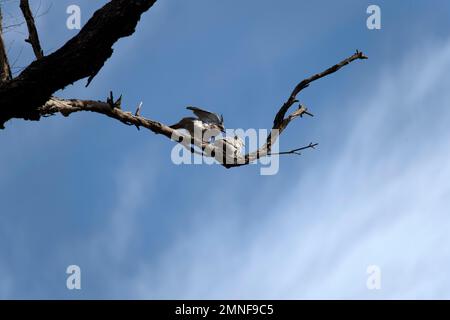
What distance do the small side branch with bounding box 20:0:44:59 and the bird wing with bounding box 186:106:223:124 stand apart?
1.92m

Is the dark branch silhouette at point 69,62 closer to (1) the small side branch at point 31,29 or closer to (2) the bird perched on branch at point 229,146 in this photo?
(1) the small side branch at point 31,29

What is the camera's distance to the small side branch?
17.2 ft

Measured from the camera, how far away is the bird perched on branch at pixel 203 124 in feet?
20.6

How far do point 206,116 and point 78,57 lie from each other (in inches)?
84.7

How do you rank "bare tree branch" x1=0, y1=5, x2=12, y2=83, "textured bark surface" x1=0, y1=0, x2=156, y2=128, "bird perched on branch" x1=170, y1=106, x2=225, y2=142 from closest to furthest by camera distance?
"textured bark surface" x1=0, y1=0, x2=156, y2=128
"bare tree branch" x1=0, y1=5, x2=12, y2=83
"bird perched on branch" x1=170, y1=106, x2=225, y2=142

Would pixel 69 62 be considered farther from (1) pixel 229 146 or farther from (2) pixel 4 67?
(1) pixel 229 146

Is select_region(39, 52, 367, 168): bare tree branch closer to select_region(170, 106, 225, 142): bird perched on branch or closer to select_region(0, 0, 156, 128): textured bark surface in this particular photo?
select_region(170, 106, 225, 142): bird perched on branch

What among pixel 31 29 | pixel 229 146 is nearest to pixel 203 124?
pixel 229 146

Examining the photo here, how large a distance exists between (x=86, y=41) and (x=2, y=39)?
1388 millimetres

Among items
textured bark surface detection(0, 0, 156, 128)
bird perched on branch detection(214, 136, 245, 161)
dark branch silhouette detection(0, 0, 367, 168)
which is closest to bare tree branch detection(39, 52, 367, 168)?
bird perched on branch detection(214, 136, 245, 161)

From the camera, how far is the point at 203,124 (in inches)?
248

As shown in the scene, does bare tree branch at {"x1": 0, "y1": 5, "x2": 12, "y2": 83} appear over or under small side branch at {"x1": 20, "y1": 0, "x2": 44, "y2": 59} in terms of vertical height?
under

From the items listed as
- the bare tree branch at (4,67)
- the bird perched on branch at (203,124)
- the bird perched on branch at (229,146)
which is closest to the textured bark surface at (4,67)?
the bare tree branch at (4,67)

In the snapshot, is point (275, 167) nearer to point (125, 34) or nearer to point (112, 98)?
point (112, 98)
